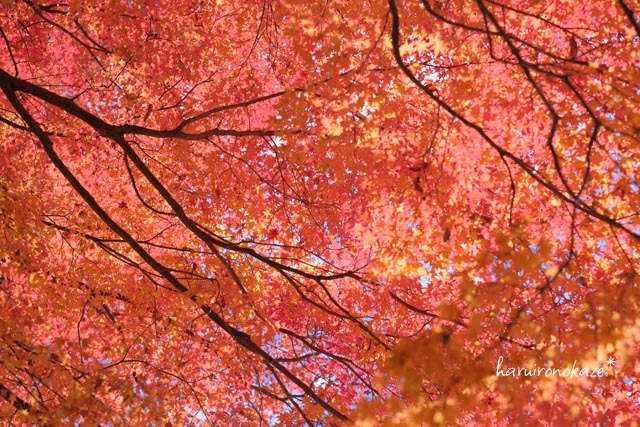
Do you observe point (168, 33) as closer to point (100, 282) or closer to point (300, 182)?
point (300, 182)

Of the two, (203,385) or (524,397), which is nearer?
(524,397)

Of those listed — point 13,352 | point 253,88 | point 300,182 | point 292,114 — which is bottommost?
point 13,352

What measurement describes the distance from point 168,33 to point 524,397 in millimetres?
6031

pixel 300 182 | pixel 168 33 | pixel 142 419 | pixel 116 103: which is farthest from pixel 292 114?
pixel 116 103

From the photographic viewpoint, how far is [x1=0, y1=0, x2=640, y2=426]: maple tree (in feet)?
9.29

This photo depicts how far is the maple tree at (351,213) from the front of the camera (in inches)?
111

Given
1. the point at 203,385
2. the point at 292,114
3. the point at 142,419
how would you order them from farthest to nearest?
1. the point at 203,385
2. the point at 292,114
3. the point at 142,419

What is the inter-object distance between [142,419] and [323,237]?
322 centimetres

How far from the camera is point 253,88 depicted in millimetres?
6578

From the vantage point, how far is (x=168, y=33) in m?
6.76

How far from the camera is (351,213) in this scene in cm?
622

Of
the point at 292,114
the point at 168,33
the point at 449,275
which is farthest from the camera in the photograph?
the point at 168,33

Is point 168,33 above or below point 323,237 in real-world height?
above

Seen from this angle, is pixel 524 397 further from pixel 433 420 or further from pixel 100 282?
pixel 100 282
